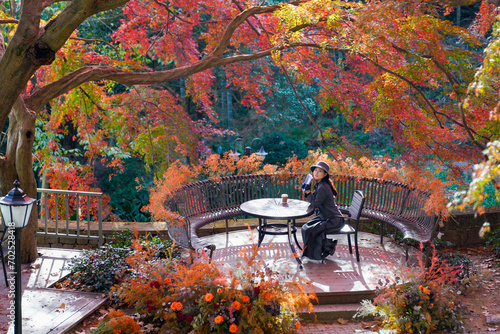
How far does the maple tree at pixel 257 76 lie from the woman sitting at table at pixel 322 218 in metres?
1.16

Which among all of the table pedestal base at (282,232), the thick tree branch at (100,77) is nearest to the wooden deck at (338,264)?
the table pedestal base at (282,232)

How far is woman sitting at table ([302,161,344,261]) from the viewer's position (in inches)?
238

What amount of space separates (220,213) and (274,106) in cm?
793

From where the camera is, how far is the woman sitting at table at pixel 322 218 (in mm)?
6033

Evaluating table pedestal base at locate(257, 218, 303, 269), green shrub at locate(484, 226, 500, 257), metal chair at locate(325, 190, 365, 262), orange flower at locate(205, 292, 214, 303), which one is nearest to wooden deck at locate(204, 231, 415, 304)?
table pedestal base at locate(257, 218, 303, 269)

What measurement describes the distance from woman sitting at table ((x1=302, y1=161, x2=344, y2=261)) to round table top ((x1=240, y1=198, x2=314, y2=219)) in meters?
0.19

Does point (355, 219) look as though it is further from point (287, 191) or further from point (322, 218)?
point (287, 191)

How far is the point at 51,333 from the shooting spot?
4512 mm

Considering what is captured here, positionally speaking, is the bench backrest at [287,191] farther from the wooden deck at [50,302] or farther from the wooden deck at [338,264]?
the wooden deck at [50,302]

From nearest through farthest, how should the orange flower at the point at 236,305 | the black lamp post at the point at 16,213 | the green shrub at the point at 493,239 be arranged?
the black lamp post at the point at 16,213, the orange flower at the point at 236,305, the green shrub at the point at 493,239

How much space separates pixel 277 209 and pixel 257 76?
374 cm

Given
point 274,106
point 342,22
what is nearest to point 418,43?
point 342,22

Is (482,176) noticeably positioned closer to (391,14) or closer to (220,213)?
(391,14)

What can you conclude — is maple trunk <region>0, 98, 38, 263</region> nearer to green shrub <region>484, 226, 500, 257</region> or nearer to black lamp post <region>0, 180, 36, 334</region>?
black lamp post <region>0, 180, 36, 334</region>
